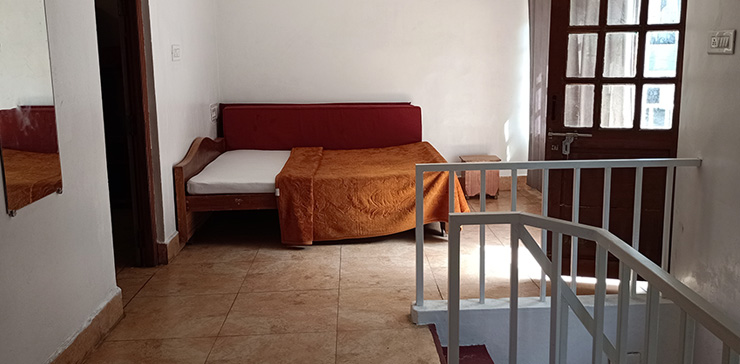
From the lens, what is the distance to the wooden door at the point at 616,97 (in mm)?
3781

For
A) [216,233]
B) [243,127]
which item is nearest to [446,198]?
[216,233]

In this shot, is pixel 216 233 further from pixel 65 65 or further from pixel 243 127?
pixel 65 65

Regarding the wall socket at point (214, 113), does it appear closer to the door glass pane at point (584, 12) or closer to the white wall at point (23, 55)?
the white wall at point (23, 55)

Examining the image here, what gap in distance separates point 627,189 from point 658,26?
3.08ft

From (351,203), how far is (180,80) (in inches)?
60.1

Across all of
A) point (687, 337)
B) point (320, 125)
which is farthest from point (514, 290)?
point (320, 125)

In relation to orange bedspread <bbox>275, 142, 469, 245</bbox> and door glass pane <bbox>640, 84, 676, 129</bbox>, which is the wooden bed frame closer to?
orange bedspread <bbox>275, 142, 469, 245</bbox>

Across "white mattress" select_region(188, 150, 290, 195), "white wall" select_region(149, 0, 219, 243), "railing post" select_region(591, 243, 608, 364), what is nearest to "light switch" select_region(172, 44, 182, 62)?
"white wall" select_region(149, 0, 219, 243)

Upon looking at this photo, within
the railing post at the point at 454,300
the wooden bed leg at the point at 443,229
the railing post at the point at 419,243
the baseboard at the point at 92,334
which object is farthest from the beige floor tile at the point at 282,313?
the wooden bed leg at the point at 443,229

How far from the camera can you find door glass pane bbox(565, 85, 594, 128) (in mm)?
3953

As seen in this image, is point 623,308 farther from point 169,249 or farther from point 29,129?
point 169,249

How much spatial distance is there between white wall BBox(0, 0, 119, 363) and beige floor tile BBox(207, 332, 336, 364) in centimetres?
65

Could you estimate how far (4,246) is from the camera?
238 cm

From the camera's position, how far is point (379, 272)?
4.16 m
